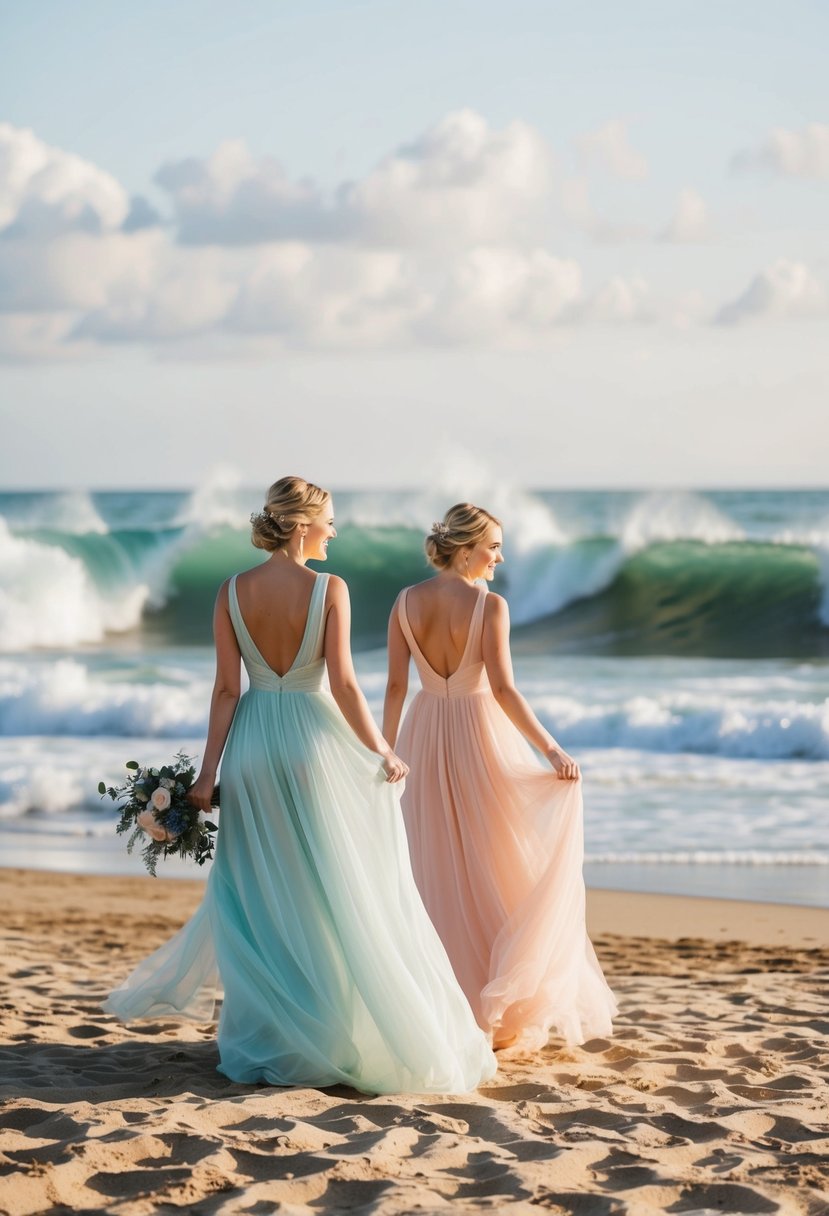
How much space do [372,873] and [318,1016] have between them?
1.38 feet

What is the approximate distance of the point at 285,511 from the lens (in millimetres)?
4191

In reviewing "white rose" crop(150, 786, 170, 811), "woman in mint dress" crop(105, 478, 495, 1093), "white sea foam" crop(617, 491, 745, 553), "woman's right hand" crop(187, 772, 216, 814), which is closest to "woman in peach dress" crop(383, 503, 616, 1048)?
"woman in mint dress" crop(105, 478, 495, 1093)

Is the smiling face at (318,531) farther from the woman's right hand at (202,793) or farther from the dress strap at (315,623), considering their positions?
the woman's right hand at (202,793)

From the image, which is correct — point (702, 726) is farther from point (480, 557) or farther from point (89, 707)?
point (480, 557)

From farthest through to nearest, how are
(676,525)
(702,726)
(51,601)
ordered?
(676,525) → (51,601) → (702,726)

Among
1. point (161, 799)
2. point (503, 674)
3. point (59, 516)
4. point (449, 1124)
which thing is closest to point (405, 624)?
point (503, 674)

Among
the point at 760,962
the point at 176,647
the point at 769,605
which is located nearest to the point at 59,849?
the point at 760,962

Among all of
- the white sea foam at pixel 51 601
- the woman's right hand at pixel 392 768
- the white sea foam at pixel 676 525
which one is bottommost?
→ the woman's right hand at pixel 392 768

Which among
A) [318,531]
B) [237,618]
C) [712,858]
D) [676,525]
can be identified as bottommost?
[712,858]

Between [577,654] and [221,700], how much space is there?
16900 millimetres

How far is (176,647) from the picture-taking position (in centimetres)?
2262

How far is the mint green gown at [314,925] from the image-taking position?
13.3 ft

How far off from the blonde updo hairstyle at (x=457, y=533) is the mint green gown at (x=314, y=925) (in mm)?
720

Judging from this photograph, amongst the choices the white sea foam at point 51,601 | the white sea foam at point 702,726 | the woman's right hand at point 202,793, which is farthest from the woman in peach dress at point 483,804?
the white sea foam at point 51,601
